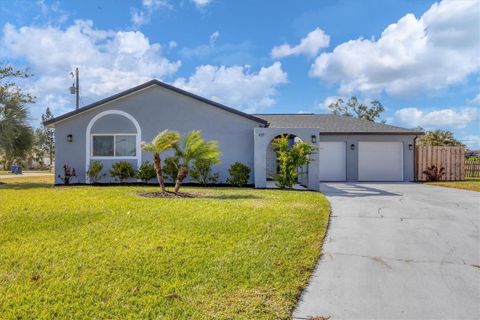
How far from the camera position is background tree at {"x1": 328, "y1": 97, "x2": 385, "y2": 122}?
128 ft

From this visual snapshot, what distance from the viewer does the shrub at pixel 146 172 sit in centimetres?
1480

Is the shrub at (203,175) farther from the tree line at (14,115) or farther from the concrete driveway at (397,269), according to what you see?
the tree line at (14,115)

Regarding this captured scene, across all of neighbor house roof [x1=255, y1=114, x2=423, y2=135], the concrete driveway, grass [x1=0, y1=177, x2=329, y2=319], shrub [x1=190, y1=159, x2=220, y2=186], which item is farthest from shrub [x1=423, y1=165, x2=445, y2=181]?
grass [x1=0, y1=177, x2=329, y2=319]

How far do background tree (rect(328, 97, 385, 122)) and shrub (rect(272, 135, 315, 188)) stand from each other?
28.2m

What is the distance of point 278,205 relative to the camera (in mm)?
8742

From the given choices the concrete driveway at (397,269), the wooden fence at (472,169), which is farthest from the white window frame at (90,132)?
the wooden fence at (472,169)

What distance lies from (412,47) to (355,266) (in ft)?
47.5

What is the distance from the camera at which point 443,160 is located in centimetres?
1986

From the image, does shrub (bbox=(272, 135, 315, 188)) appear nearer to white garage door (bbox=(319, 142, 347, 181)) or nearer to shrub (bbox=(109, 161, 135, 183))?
white garage door (bbox=(319, 142, 347, 181))

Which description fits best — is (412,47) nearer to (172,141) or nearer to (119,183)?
(172,141)

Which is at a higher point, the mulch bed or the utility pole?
the utility pole

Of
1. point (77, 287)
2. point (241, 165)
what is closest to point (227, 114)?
point (241, 165)

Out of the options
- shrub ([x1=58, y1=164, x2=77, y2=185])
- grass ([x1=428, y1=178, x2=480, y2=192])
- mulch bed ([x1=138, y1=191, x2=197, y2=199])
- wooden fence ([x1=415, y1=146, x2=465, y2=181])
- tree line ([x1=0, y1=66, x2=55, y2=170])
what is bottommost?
mulch bed ([x1=138, y1=191, x2=197, y2=199])

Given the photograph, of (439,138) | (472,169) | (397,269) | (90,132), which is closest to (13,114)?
(90,132)
